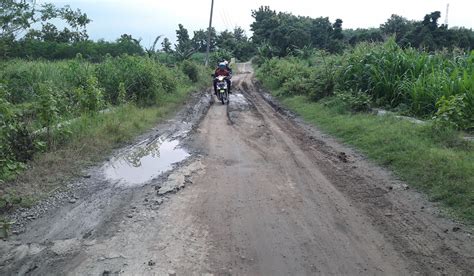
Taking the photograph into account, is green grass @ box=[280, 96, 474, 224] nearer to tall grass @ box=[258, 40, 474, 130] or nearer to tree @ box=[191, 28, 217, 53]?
tall grass @ box=[258, 40, 474, 130]

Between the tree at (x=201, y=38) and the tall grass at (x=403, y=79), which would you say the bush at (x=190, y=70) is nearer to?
the tall grass at (x=403, y=79)

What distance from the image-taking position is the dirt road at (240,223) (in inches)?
166

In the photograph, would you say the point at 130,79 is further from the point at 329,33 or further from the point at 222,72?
the point at 329,33

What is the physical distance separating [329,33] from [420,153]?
57.9 metres

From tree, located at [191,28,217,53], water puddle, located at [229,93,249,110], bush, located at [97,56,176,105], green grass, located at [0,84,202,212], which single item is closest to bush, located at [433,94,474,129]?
green grass, located at [0,84,202,212]

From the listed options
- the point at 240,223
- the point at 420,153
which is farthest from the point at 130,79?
the point at 240,223

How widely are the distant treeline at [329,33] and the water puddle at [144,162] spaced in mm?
27306

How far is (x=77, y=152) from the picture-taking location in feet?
27.4

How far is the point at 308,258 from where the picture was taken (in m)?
4.32

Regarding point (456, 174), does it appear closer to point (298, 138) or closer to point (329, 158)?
point (329, 158)

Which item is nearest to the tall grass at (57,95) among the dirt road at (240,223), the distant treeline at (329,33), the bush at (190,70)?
the dirt road at (240,223)

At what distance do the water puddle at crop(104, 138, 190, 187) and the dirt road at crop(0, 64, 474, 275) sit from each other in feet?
0.12

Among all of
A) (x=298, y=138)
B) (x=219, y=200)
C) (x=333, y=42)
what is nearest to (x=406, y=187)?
(x=219, y=200)

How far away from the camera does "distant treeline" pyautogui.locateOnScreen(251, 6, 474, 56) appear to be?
36.0 metres
